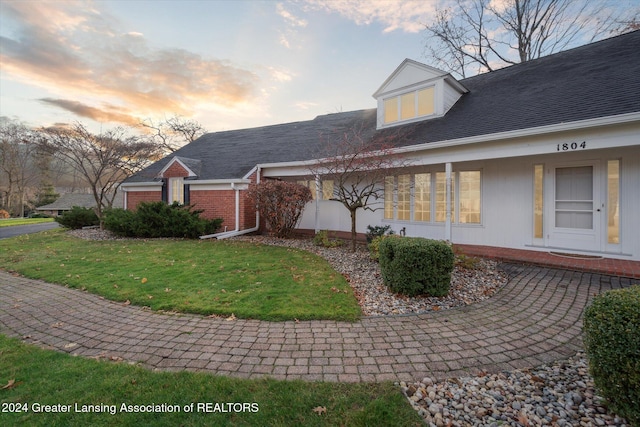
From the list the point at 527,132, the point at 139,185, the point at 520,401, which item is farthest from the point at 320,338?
the point at 139,185

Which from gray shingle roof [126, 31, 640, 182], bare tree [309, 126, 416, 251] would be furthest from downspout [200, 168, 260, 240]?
bare tree [309, 126, 416, 251]

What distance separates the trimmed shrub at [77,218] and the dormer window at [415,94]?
1530 centimetres

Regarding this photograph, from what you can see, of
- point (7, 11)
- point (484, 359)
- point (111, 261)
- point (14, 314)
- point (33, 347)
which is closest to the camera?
point (484, 359)

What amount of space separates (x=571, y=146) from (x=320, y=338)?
685 cm

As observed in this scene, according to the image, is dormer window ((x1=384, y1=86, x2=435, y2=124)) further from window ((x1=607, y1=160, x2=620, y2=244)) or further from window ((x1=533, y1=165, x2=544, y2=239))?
window ((x1=607, y1=160, x2=620, y2=244))

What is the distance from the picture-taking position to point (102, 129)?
15.0 m

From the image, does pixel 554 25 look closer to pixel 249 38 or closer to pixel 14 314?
pixel 249 38

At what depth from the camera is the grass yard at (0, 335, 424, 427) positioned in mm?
2055

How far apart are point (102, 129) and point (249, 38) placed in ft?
32.5

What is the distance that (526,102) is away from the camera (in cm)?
782

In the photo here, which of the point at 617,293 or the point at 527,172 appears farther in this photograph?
the point at 527,172

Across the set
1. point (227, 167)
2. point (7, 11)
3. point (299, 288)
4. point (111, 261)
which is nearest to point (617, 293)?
point (299, 288)

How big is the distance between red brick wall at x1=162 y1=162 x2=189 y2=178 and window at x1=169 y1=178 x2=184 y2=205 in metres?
0.23

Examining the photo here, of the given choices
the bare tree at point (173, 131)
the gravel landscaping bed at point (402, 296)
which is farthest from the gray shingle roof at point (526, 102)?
the bare tree at point (173, 131)
